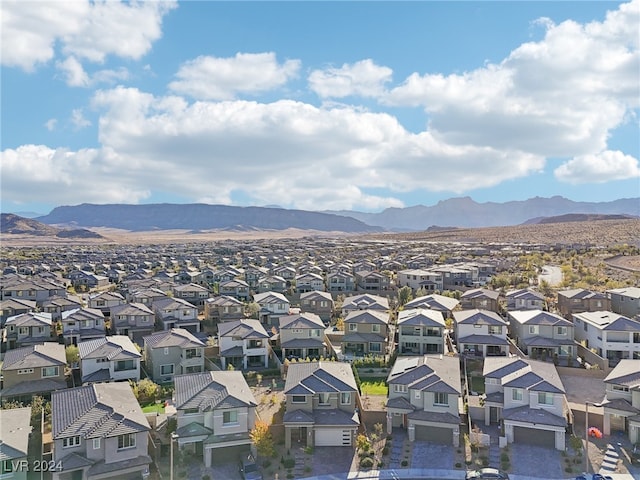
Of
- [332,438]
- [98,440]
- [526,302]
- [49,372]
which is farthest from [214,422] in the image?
[526,302]

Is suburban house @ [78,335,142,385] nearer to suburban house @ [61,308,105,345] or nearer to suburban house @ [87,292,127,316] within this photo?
suburban house @ [61,308,105,345]

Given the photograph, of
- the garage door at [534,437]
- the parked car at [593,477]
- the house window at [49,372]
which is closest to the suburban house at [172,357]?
the house window at [49,372]

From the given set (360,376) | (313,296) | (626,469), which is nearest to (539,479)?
(626,469)

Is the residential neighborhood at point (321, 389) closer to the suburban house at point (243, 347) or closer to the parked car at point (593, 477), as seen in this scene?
the suburban house at point (243, 347)

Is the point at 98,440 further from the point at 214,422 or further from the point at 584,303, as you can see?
the point at 584,303

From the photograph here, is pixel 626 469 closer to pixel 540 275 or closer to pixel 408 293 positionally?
pixel 408 293
